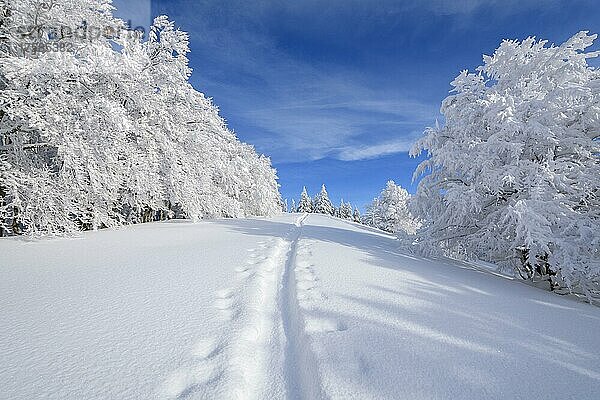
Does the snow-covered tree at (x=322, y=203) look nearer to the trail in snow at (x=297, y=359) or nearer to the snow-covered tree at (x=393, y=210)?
the snow-covered tree at (x=393, y=210)

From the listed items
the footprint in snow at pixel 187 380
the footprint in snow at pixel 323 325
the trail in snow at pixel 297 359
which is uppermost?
the footprint in snow at pixel 323 325

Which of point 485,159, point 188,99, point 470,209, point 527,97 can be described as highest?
point 188,99

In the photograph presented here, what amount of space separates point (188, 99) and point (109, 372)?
14943mm

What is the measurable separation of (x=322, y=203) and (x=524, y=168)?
224 ft

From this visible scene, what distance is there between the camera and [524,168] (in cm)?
555

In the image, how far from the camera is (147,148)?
36.3 feet

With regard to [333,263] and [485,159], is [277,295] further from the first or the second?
[485,159]

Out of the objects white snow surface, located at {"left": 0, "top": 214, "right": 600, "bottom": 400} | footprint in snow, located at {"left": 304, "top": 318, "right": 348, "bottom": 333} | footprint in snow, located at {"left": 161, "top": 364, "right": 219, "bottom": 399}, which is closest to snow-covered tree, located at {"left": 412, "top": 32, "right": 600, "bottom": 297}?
white snow surface, located at {"left": 0, "top": 214, "right": 600, "bottom": 400}

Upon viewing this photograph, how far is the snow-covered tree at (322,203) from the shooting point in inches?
2899

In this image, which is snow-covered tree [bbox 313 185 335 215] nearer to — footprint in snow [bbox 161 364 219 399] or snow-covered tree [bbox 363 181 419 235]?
snow-covered tree [bbox 363 181 419 235]

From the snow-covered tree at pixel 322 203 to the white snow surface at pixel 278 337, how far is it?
69.1 meters

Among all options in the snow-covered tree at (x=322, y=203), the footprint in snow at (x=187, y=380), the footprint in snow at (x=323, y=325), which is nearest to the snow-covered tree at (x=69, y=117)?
the footprint in snow at (x=187, y=380)

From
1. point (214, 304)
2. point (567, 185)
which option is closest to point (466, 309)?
point (214, 304)

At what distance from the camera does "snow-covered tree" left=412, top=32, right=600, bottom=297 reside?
4.87 metres
